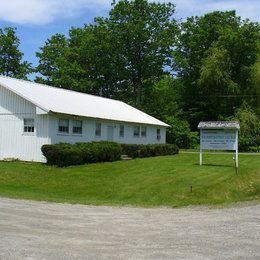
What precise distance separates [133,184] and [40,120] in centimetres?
1002

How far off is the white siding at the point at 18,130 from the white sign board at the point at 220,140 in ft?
30.4

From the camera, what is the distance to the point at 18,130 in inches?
1146

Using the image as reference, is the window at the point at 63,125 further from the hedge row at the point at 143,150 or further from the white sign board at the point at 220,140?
the white sign board at the point at 220,140

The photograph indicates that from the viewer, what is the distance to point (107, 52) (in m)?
64.4

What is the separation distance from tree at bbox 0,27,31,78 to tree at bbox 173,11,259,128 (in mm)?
21559

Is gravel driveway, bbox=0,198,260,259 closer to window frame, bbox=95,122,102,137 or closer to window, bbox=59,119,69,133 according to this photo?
window, bbox=59,119,69,133

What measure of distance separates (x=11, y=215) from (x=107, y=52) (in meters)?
53.5

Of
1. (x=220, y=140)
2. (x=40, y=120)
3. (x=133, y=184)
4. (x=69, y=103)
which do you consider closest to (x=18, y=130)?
(x=40, y=120)

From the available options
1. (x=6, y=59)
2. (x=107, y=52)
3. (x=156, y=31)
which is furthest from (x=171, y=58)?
(x=6, y=59)

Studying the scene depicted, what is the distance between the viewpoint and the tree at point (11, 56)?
2594 inches

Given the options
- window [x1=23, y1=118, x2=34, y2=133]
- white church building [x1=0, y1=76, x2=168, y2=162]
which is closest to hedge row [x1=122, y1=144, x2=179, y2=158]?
white church building [x1=0, y1=76, x2=168, y2=162]

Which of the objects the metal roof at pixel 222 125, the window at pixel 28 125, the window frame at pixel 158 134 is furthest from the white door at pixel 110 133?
the metal roof at pixel 222 125

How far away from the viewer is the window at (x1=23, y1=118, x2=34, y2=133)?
28.6m

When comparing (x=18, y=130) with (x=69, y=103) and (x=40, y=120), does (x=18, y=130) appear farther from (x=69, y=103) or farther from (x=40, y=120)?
(x=69, y=103)
